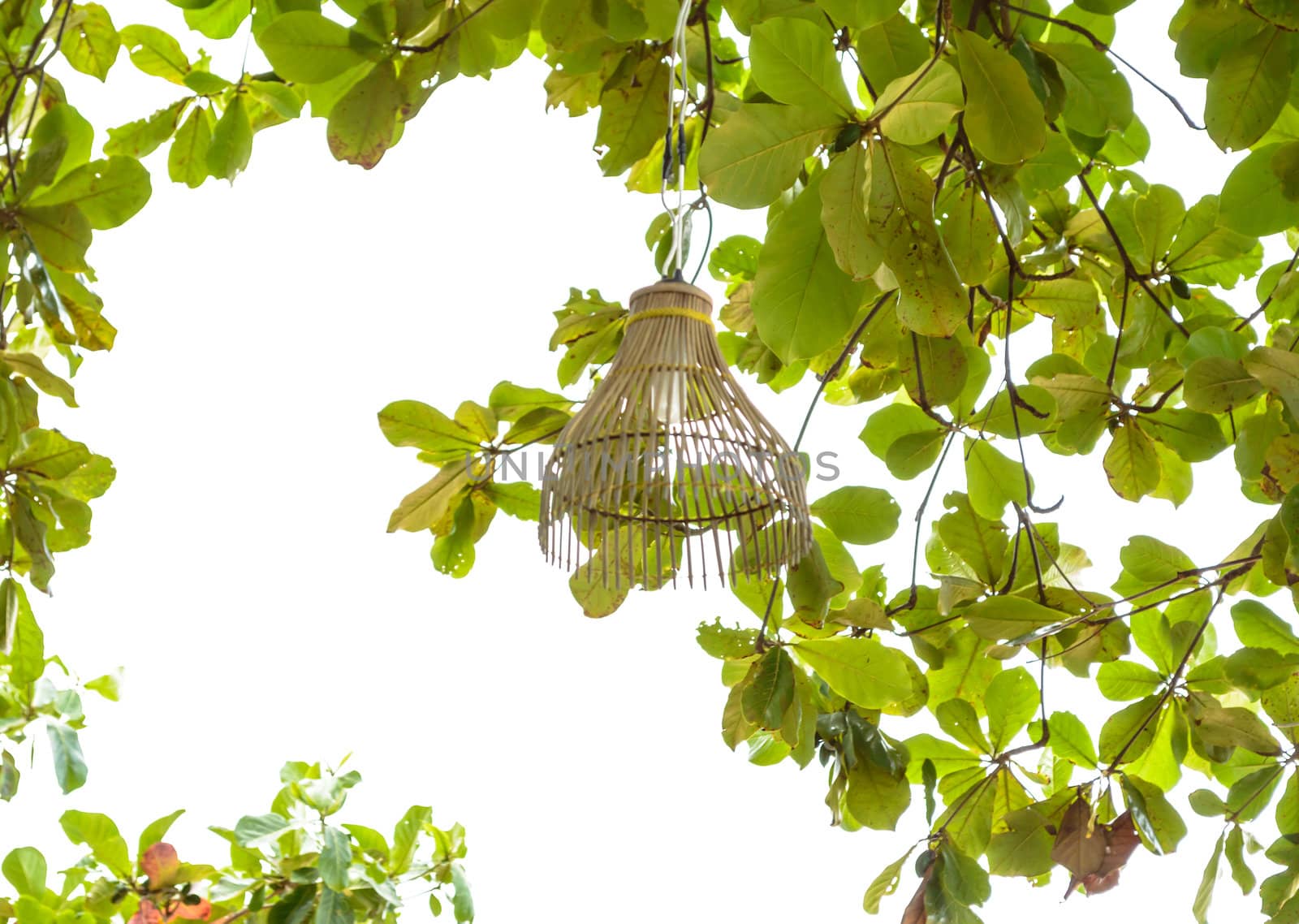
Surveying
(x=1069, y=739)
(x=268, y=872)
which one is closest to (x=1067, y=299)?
(x=1069, y=739)

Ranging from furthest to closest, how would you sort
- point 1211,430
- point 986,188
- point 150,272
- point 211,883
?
point 150,272 < point 211,883 < point 1211,430 < point 986,188

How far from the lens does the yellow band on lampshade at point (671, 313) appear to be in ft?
3.15

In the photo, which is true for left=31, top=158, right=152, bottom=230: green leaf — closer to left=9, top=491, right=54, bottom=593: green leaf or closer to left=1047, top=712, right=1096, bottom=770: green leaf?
left=9, top=491, right=54, bottom=593: green leaf

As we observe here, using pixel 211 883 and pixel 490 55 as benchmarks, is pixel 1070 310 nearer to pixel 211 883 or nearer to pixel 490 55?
pixel 490 55

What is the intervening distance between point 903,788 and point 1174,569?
414 mm

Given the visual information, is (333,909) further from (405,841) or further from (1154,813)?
(1154,813)

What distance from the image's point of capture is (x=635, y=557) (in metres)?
1.27

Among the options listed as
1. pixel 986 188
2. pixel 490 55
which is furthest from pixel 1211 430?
pixel 490 55

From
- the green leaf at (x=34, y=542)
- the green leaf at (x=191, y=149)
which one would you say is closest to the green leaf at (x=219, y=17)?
the green leaf at (x=191, y=149)

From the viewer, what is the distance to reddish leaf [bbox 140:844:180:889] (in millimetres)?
1643

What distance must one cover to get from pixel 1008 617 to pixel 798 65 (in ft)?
1.90

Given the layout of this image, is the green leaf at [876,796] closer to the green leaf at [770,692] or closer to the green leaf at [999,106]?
the green leaf at [770,692]

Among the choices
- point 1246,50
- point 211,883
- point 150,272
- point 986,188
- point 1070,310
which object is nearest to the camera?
point 1246,50

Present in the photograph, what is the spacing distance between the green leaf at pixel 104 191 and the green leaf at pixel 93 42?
435mm
